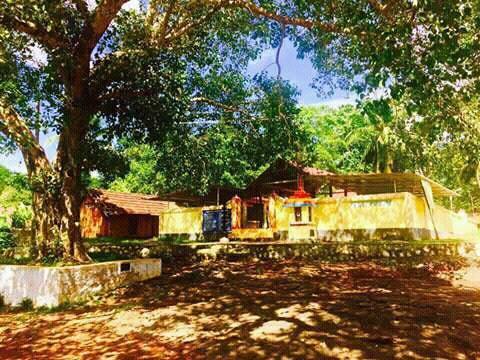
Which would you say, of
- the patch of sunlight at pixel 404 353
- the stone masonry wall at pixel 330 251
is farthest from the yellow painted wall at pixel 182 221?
the patch of sunlight at pixel 404 353

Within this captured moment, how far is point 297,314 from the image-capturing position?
7047 mm

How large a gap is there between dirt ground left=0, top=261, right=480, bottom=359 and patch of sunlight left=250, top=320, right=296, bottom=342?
16 mm

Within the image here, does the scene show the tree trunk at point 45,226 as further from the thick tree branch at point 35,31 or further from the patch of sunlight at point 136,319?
the thick tree branch at point 35,31

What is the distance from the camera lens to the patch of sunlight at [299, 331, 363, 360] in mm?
5172

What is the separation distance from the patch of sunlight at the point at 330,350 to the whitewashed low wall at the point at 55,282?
6035mm

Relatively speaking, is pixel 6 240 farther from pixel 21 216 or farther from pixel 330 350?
pixel 330 350

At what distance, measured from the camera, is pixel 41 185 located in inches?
417

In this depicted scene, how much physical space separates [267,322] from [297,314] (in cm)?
61

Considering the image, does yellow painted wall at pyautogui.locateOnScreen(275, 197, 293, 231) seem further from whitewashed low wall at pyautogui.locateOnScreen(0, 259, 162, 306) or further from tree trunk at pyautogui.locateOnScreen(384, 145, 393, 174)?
whitewashed low wall at pyautogui.locateOnScreen(0, 259, 162, 306)

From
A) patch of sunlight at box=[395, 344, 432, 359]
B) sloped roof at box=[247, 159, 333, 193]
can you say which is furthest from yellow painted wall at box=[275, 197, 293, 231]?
patch of sunlight at box=[395, 344, 432, 359]

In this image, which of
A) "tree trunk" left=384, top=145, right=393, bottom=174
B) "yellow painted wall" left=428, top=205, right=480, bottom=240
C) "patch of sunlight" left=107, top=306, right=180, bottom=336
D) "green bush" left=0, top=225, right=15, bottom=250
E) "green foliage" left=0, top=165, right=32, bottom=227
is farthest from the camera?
"tree trunk" left=384, top=145, right=393, bottom=174

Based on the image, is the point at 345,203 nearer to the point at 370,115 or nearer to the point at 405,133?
the point at 405,133

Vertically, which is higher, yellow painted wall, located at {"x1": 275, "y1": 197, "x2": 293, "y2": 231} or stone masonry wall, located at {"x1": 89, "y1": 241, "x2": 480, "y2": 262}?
yellow painted wall, located at {"x1": 275, "y1": 197, "x2": 293, "y2": 231}

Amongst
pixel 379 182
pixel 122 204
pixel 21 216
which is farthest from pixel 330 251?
pixel 21 216
